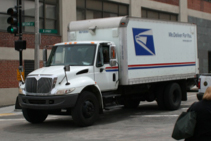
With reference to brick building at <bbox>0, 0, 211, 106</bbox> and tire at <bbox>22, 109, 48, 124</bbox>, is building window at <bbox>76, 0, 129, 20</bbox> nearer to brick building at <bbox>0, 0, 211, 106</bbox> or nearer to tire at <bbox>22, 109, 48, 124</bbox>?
brick building at <bbox>0, 0, 211, 106</bbox>

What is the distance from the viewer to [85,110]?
35.6 feet

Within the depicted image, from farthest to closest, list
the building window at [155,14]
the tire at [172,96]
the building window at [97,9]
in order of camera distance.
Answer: the building window at [155,14], the building window at [97,9], the tire at [172,96]

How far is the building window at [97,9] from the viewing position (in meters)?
24.0

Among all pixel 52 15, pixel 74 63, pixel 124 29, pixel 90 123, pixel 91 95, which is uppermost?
pixel 52 15

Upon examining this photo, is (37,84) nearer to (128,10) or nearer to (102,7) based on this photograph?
(102,7)

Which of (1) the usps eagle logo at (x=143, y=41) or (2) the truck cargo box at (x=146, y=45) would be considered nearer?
(2) the truck cargo box at (x=146, y=45)

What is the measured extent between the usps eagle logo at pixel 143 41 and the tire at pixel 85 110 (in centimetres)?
274

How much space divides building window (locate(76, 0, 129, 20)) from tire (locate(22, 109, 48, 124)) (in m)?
12.8

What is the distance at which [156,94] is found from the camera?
47.3ft

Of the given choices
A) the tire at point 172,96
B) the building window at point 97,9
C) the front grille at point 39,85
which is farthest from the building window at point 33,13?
the tire at point 172,96

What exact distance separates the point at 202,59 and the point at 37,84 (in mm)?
27299

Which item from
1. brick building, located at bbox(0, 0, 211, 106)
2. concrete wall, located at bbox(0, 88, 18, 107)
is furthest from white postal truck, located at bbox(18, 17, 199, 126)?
concrete wall, located at bbox(0, 88, 18, 107)

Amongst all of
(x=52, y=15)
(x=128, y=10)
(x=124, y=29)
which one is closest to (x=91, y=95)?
(x=124, y=29)

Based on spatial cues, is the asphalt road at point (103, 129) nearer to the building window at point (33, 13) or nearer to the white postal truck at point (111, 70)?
the white postal truck at point (111, 70)
